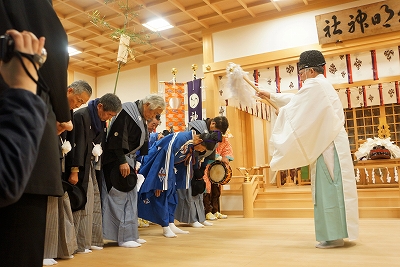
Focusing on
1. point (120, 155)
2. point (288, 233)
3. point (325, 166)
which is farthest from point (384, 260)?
point (120, 155)

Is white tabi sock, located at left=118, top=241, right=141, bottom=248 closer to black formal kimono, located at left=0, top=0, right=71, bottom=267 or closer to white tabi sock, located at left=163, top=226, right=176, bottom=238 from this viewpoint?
white tabi sock, located at left=163, top=226, right=176, bottom=238

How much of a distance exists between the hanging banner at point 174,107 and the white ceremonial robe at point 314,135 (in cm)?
420

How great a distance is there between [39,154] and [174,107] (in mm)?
6174

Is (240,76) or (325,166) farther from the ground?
(240,76)

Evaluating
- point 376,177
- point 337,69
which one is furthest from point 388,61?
point 376,177

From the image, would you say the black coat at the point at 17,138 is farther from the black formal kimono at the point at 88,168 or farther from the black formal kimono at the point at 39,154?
the black formal kimono at the point at 88,168

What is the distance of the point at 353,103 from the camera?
8367 millimetres

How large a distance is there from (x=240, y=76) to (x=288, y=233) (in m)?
1.99

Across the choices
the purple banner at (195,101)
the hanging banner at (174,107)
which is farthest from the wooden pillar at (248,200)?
the hanging banner at (174,107)

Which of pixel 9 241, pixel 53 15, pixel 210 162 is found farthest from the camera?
pixel 210 162

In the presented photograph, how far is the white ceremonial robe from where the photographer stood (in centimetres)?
317

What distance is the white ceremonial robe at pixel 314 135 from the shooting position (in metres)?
3.17

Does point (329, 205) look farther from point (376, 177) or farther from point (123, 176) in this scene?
point (376, 177)

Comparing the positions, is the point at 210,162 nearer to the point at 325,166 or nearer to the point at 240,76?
the point at 240,76
